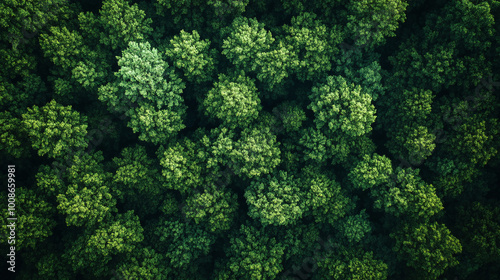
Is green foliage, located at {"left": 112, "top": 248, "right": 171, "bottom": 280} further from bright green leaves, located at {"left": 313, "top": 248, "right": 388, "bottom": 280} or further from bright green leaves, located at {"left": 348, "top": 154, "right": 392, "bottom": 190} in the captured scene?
bright green leaves, located at {"left": 348, "top": 154, "right": 392, "bottom": 190}

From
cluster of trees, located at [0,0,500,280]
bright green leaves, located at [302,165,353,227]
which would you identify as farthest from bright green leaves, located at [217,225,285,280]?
bright green leaves, located at [302,165,353,227]

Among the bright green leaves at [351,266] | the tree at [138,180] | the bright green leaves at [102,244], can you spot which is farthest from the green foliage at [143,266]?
the bright green leaves at [351,266]

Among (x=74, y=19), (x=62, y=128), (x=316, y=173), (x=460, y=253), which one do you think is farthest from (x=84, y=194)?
(x=460, y=253)

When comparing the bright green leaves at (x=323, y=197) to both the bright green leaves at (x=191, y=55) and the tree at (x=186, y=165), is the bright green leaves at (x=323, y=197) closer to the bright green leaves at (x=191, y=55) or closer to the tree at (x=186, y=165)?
the tree at (x=186, y=165)

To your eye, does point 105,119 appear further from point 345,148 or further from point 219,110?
point 345,148

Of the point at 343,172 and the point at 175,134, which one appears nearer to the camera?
the point at 175,134

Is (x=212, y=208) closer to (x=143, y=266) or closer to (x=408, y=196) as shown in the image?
(x=143, y=266)

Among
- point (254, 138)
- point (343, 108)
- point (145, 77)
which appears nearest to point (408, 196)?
point (343, 108)
